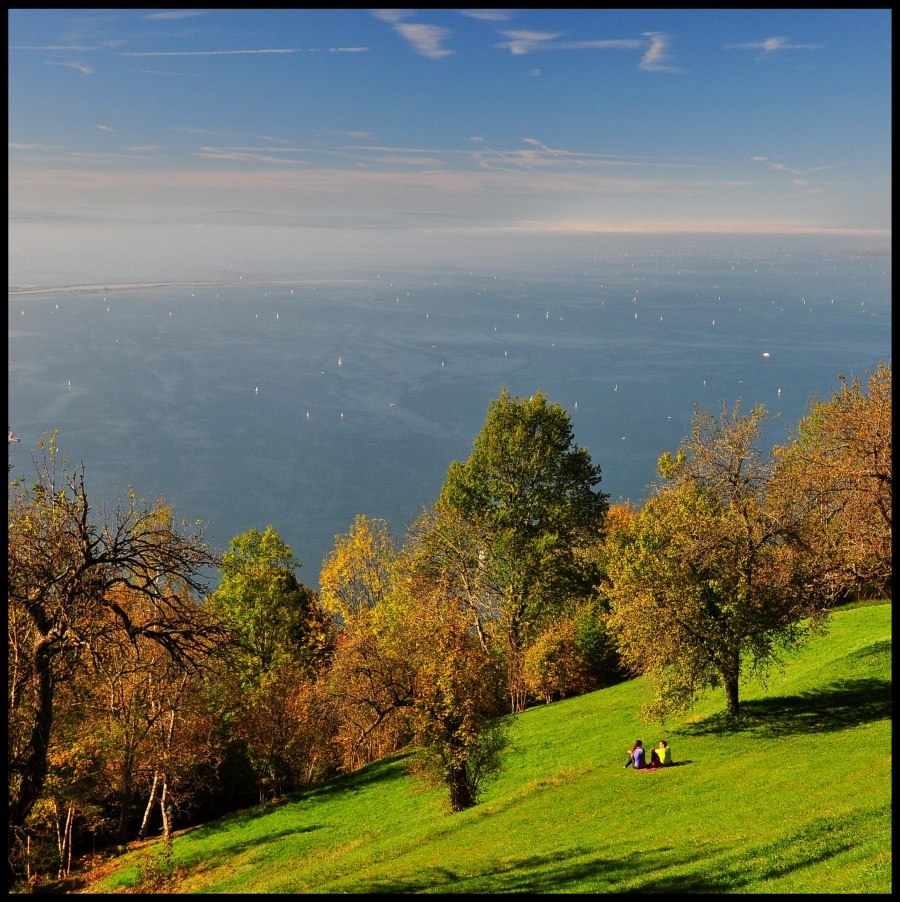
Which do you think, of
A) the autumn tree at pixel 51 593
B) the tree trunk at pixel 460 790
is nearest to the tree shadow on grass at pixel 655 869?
the autumn tree at pixel 51 593

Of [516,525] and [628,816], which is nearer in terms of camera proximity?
[628,816]

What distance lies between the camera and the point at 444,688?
2183 cm

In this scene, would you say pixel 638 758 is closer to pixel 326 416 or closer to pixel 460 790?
pixel 460 790

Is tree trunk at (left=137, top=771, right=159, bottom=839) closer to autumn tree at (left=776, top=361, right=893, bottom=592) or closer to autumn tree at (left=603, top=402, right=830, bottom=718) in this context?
autumn tree at (left=603, top=402, right=830, bottom=718)

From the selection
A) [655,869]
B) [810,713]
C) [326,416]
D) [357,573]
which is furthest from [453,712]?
[326,416]

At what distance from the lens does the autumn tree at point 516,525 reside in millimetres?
39812

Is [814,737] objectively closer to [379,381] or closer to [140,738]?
[140,738]

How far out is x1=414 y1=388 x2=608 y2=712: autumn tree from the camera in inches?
1567

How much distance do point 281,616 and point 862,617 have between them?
32671 millimetres

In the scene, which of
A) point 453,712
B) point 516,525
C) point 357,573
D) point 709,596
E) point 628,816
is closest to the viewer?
point 628,816

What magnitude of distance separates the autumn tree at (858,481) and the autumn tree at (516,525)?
14674 millimetres

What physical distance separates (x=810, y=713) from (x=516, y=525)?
18322mm

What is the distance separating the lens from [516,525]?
39.9 metres

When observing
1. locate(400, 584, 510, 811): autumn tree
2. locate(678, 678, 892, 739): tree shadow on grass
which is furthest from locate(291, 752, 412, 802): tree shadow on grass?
locate(678, 678, 892, 739): tree shadow on grass
